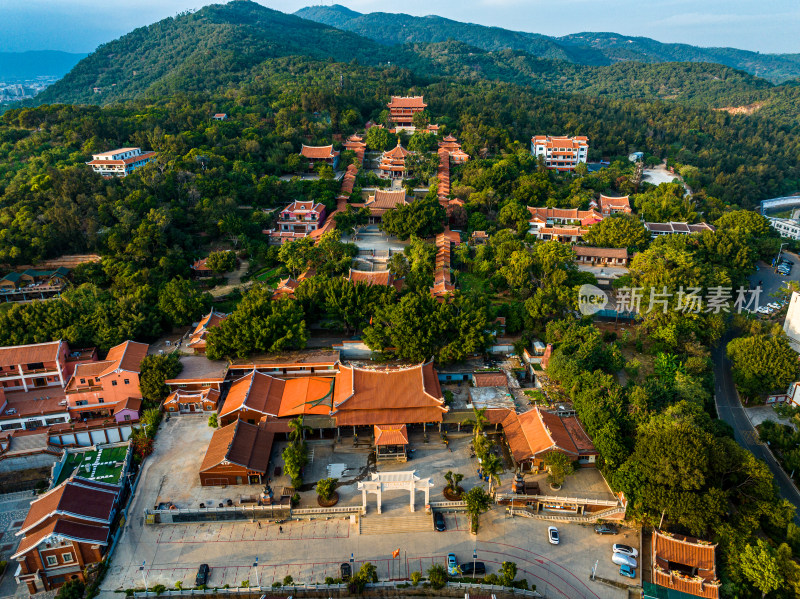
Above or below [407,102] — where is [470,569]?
below

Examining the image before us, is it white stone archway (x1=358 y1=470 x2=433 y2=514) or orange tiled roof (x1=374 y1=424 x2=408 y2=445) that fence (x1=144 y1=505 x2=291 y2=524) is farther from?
orange tiled roof (x1=374 y1=424 x2=408 y2=445)

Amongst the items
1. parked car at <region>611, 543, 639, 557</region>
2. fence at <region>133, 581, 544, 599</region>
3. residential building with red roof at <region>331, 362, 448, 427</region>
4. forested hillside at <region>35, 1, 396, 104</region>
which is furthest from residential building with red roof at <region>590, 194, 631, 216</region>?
forested hillside at <region>35, 1, 396, 104</region>

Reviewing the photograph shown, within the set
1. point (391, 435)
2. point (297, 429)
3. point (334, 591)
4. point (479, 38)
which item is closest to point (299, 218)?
point (297, 429)

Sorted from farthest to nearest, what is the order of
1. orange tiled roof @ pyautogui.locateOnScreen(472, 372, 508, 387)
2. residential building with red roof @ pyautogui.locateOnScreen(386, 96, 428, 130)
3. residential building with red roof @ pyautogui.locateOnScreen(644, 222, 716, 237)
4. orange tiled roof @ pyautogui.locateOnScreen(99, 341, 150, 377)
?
residential building with red roof @ pyautogui.locateOnScreen(386, 96, 428, 130) < residential building with red roof @ pyautogui.locateOnScreen(644, 222, 716, 237) < orange tiled roof @ pyautogui.locateOnScreen(472, 372, 508, 387) < orange tiled roof @ pyautogui.locateOnScreen(99, 341, 150, 377)

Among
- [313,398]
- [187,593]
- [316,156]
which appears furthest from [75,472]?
[316,156]

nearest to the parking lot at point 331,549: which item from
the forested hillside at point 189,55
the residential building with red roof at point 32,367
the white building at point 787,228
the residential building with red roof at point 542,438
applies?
the residential building with red roof at point 542,438

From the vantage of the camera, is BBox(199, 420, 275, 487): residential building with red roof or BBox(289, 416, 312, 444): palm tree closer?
BBox(199, 420, 275, 487): residential building with red roof

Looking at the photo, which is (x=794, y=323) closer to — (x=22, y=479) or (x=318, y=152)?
(x=22, y=479)
